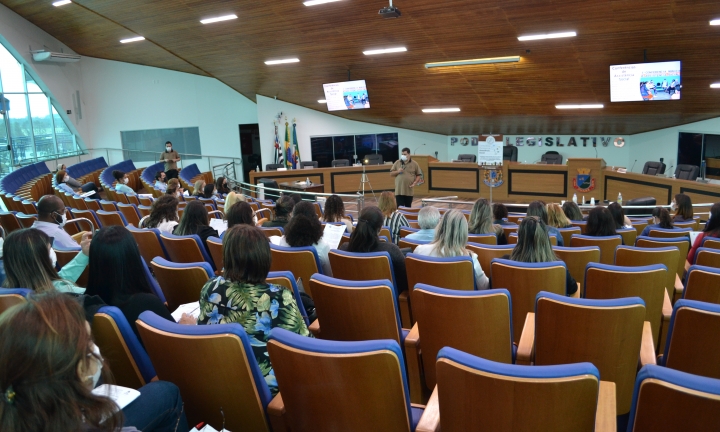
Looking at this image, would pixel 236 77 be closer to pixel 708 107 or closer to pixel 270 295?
pixel 708 107

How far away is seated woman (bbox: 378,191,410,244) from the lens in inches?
213

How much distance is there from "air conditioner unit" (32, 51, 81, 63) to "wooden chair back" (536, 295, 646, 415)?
17787 millimetres

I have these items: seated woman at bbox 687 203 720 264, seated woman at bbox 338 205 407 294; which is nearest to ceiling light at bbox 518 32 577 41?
seated woman at bbox 687 203 720 264

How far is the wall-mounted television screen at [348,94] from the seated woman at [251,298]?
1019 cm

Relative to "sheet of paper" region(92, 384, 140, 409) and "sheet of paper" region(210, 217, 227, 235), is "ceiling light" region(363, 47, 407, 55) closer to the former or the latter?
"sheet of paper" region(210, 217, 227, 235)

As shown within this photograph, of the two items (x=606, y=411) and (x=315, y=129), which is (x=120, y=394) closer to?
(x=606, y=411)

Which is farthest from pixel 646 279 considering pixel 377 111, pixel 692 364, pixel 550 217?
pixel 377 111

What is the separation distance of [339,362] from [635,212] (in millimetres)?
9207

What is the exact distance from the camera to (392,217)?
5578 mm

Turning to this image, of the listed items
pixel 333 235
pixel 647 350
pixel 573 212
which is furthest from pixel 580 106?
pixel 647 350

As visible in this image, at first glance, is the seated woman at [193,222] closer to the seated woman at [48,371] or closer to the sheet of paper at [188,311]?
the sheet of paper at [188,311]

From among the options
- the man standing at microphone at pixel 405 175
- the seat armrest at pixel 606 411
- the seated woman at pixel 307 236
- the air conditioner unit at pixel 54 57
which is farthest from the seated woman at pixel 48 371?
the air conditioner unit at pixel 54 57

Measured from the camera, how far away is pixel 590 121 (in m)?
A: 13.0

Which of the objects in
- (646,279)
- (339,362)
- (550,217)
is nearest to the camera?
(339,362)
